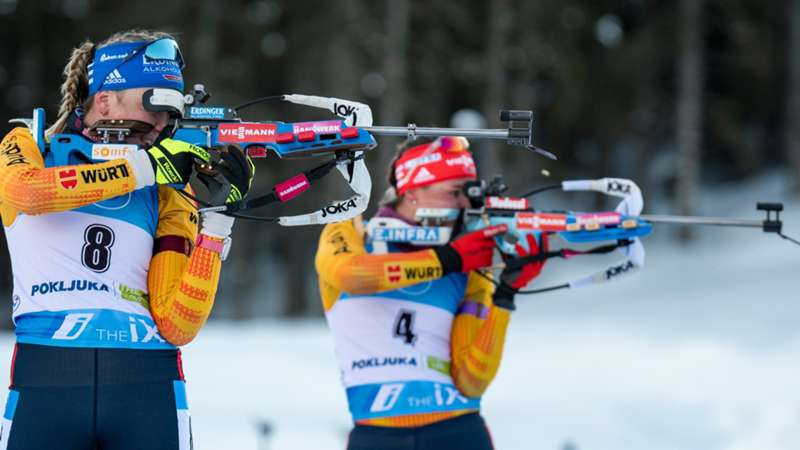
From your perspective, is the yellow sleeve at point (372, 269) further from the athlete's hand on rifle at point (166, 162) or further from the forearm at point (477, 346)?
the athlete's hand on rifle at point (166, 162)

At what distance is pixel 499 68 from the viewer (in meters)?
23.0

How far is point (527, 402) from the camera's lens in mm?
10086

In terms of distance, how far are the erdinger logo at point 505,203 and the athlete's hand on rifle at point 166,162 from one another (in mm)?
1476

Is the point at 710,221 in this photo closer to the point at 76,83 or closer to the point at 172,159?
the point at 172,159

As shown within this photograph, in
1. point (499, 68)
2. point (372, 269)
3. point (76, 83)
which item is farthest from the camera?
point (499, 68)

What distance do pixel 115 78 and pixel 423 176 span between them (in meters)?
1.42

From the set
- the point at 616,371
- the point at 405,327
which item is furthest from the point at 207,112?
the point at 616,371

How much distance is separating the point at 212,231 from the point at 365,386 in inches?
41.4

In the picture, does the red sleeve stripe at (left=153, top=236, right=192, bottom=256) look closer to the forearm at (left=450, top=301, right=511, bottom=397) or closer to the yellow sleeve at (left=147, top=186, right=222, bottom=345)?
the yellow sleeve at (left=147, top=186, right=222, bottom=345)

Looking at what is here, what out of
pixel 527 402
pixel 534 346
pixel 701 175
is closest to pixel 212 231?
pixel 527 402

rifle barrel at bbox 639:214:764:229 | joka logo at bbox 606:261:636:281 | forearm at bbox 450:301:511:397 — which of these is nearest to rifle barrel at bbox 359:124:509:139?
rifle barrel at bbox 639:214:764:229

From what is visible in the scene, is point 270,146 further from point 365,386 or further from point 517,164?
point 517,164

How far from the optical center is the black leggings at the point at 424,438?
4383 millimetres

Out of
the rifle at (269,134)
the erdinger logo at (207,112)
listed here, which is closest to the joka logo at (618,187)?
the rifle at (269,134)
